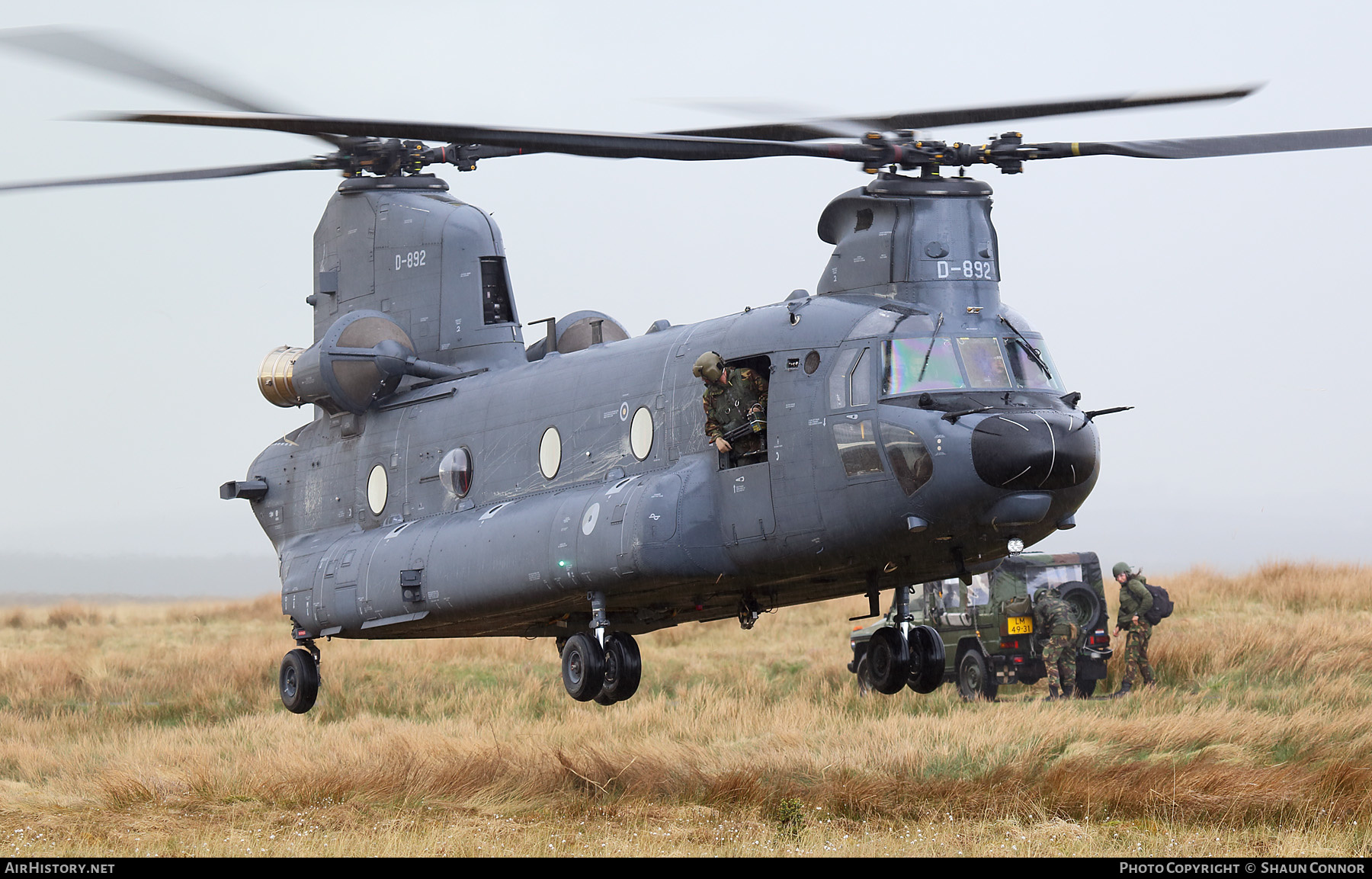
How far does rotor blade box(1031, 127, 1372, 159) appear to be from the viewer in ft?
43.5

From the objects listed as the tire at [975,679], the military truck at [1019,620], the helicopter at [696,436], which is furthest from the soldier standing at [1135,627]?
the helicopter at [696,436]

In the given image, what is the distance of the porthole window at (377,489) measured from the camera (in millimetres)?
17844

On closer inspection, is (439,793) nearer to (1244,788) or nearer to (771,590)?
(771,590)

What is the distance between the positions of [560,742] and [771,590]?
24.2ft

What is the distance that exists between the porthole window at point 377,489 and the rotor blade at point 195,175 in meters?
3.73

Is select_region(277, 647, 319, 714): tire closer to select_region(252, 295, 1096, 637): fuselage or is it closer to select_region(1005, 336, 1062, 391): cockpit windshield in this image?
select_region(252, 295, 1096, 637): fuselage

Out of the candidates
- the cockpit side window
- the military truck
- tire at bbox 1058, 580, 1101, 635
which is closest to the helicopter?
the cockpit side window

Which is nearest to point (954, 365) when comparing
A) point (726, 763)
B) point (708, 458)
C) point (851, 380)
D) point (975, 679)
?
point (851, 380)

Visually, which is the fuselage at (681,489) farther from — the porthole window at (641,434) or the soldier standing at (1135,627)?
the soldier standing at (1135,627)

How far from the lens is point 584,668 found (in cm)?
1457

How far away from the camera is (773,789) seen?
16.8 m

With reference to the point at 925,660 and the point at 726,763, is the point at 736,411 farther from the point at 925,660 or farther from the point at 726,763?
the point at 726,763

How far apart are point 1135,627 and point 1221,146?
11.5 m

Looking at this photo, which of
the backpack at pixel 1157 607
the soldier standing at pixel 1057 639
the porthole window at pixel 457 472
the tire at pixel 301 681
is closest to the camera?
the porthole window at pixel 457 472
